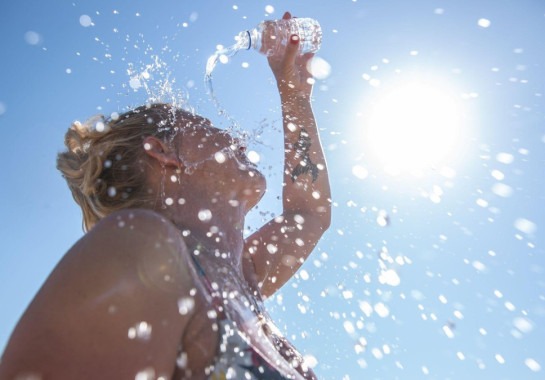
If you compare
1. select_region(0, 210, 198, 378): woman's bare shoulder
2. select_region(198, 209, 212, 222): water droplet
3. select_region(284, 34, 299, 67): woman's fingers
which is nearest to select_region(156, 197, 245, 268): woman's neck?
select_region(198, 209, 212, 222): water droplet

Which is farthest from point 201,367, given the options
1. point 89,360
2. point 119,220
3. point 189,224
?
point 189,224

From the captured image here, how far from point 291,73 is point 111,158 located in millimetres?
1871

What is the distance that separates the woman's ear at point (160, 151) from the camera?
319 centimetres

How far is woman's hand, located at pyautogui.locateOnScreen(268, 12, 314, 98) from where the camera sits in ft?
14.5

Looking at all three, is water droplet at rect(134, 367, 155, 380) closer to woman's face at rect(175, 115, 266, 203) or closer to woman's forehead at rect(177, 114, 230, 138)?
woman's face at rect(175, 115, 266, 203)

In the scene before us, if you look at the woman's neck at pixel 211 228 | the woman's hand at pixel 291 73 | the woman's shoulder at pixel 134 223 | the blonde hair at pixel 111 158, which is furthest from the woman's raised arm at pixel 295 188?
the woman's shoulder at pixel 134 223

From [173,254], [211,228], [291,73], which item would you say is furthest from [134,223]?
[291,73]

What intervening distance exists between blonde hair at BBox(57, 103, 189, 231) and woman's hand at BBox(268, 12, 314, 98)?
118cm

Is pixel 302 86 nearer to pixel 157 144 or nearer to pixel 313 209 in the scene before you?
pixel 313 209

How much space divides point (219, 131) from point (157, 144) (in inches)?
17.2

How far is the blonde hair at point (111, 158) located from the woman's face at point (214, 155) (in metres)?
0.11

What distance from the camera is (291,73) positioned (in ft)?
14.6

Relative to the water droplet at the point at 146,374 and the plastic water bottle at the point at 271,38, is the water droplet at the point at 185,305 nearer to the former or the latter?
the water droplet at the point at 146,374

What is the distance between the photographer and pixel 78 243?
182 centimetres
